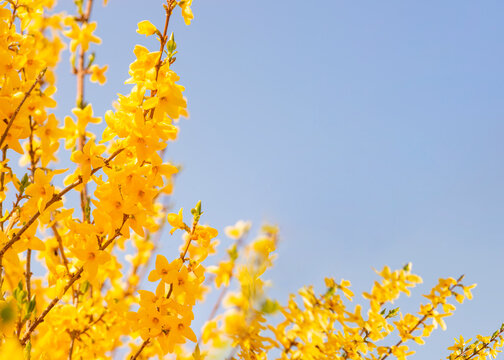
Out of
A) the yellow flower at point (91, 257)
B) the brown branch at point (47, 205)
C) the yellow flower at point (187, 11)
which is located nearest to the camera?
the brown branch at point (47, 205)

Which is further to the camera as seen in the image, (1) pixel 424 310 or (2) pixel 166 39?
(1) pixel 424 310

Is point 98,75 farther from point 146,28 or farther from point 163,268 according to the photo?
point 163,268

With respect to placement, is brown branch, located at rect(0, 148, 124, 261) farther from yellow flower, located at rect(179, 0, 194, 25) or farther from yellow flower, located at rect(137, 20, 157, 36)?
yellow flower, located at rect(179, 0, 194, 25)

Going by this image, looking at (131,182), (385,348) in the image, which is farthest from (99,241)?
(385,348)

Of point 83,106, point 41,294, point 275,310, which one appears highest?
point 83,106

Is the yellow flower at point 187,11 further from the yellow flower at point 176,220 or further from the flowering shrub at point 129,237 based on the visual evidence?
the yellow flower at point 176,220

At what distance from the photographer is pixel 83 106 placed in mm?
2242

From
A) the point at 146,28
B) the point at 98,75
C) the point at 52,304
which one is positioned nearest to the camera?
the point at 52,304

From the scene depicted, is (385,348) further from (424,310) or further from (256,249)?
(256,249)

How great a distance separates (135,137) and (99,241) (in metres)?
0.42

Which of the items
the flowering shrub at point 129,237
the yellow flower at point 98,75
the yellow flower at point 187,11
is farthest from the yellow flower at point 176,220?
the yellow flower at point 98,75

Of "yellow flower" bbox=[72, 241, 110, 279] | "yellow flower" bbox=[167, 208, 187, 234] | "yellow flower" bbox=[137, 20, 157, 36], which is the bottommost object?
"yellow flower" bbox=[72, 241, 110, 279]

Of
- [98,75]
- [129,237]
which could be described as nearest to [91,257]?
[129,237]

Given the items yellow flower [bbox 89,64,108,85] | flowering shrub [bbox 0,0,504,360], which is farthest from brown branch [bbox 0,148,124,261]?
yellow flower [bbox 89,64,108,85]
